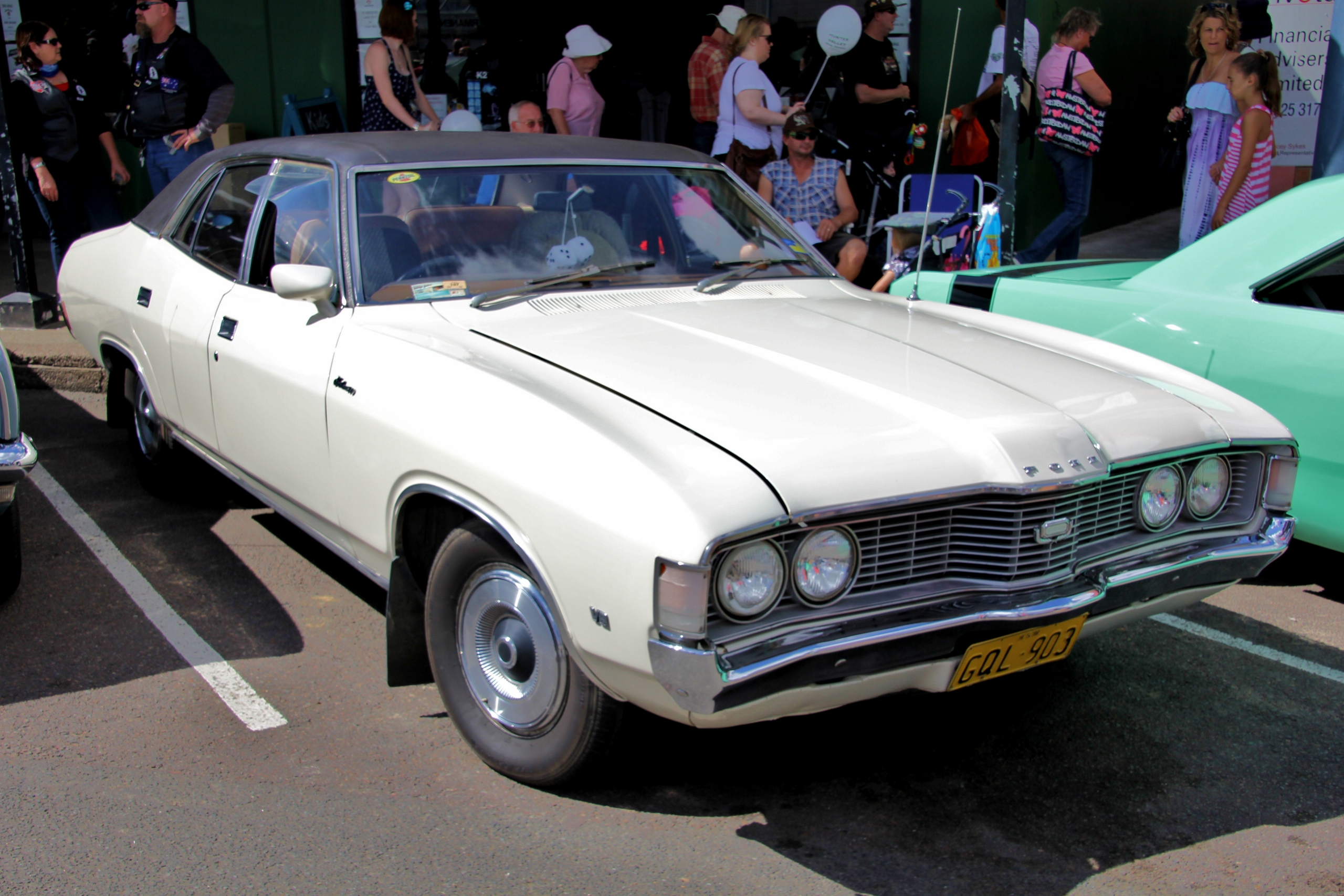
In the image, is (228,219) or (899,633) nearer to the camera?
(899,633)

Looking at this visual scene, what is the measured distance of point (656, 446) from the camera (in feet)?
8.53

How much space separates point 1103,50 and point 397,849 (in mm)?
10882

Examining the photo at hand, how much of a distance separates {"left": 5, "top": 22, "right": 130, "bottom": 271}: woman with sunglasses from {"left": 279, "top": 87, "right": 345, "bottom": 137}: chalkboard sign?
3.53 metres

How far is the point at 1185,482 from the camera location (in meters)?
3.14

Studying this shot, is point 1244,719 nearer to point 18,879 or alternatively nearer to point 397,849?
point 397,849

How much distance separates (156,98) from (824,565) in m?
6.70

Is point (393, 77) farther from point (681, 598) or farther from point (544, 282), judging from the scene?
point (681, 598)

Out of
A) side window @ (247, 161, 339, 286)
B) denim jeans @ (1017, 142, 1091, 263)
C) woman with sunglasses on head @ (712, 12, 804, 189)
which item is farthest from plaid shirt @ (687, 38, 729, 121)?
side window @ (247, 161, 339, 286)

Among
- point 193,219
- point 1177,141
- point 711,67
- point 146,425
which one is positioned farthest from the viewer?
point 1177,141

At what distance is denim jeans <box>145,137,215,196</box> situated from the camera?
7855mm

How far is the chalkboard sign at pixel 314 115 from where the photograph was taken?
38.7 feet

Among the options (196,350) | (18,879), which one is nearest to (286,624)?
(196,350)

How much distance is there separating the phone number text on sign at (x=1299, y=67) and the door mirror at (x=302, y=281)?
8.51 meters

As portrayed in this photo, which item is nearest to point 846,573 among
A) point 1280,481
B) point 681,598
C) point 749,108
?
point 681,598
